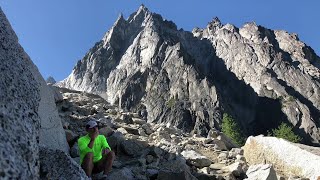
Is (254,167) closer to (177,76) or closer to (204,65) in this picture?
(177,76)

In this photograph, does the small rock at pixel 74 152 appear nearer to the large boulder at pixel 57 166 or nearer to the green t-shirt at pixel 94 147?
the green t-shirt at pixel 94 147

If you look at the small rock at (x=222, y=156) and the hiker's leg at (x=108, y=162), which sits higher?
the small rock at (x=222, y=156)

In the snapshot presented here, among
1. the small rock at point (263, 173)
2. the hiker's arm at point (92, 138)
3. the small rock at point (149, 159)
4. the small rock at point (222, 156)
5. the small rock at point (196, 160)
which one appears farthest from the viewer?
the small rock at point (222, 156)

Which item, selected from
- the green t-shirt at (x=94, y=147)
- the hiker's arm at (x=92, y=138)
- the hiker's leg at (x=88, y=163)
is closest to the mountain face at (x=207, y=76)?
the green t-shirt at (x=94, y=147)

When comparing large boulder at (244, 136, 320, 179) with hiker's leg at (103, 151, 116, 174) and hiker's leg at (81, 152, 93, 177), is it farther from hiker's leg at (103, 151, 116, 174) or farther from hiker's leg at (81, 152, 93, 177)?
hiker's leg at (81, 152, 93, 177)

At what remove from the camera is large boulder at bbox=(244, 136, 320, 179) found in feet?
54.6

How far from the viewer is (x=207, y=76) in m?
145

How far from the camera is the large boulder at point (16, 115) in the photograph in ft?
17.7

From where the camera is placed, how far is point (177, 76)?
466 ft

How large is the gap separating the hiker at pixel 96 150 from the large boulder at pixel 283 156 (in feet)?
27.5

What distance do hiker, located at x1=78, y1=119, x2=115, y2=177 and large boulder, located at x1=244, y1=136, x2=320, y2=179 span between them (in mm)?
8389

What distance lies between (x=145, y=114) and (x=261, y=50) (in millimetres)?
62424

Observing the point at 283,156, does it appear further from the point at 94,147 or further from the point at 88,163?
the point at 88,163

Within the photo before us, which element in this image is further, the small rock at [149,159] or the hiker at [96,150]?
the small rock at [149,159]
